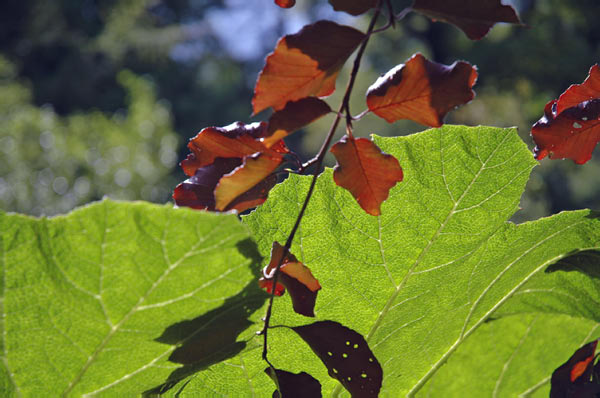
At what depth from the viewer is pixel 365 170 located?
0.29m

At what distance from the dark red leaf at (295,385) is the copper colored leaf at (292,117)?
0.42ft

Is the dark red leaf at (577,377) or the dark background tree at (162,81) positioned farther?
the dark background tree at (162,81)

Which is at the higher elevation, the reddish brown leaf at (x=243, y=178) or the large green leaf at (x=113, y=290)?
the reddish brown leaf at (x=243, y=178)

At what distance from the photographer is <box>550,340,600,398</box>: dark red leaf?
1.05 ft

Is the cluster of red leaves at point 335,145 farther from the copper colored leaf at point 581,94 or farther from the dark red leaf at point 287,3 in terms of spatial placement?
the copper colored leaf at point 581,94

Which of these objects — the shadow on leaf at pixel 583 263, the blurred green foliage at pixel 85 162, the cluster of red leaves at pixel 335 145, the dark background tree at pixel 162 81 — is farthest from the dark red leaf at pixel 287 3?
the blurred green foliage at pixel 85 162

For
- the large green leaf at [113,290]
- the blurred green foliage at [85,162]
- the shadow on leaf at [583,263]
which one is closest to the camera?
the large green leaf at [113,290]

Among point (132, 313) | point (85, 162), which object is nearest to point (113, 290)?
point (132, 313)

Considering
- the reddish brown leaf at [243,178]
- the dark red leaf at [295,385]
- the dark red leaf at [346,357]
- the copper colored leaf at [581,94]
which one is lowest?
the dark red leaf at [295,385]

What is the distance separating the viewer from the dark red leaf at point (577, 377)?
32 centimetres

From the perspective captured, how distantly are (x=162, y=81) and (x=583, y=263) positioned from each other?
1538 cm

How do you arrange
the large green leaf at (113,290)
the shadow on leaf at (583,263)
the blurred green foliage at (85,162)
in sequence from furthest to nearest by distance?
the blurred green foliage at (85,162)
the shadow on leaf at (583,263)
the large green leaf at (113,290)

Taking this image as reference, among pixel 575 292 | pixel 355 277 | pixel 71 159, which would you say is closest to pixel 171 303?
pixel 355 277

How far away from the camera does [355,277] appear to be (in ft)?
1.19
